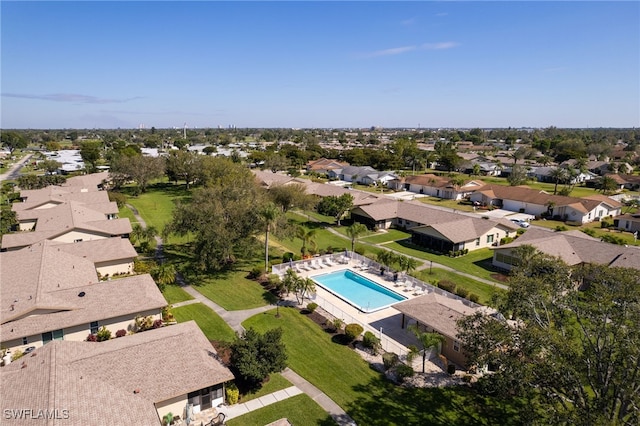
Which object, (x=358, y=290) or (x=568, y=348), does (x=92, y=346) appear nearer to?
(x=358, y=290)

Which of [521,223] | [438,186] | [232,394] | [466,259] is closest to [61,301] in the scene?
[232,394]

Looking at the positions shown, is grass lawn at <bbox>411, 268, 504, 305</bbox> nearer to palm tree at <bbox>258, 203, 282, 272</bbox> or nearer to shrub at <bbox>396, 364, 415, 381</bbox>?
shrub at <bbox>396, 364, 415, 381</bbox>

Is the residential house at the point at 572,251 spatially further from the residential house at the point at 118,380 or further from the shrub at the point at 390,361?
the residential house at the point at 118,380

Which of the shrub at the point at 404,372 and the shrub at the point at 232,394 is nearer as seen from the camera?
the shrub at the point at 232,394

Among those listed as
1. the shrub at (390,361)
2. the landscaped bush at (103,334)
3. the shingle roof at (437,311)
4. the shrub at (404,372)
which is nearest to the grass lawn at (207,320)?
the landscaped bush at (103,334)

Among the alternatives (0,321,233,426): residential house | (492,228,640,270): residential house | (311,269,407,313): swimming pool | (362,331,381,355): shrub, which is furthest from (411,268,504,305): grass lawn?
(0,321,233,426): residential house

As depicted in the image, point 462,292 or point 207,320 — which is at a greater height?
point 462,292

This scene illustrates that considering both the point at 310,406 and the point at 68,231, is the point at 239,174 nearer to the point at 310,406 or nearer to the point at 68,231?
the point at 68,231
